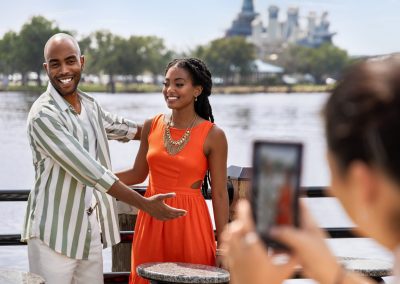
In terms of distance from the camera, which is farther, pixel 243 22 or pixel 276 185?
pixel 243 22

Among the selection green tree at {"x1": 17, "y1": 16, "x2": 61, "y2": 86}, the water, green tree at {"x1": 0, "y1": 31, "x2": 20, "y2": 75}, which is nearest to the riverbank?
the water

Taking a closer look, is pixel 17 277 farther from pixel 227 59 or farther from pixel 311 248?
pixel 227 59

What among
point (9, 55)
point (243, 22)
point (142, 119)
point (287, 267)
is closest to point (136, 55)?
point (142, 119)

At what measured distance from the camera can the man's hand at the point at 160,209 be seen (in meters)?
3.52

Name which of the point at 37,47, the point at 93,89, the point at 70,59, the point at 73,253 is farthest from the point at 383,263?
the point at 93,89

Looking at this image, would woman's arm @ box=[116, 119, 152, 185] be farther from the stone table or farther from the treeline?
the treeline

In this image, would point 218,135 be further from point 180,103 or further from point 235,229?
point 235,229

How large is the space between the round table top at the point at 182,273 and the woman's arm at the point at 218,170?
28 centimetres

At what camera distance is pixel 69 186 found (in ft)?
12.2

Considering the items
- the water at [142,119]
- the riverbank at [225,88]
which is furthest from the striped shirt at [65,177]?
the riverbank at [225,88]

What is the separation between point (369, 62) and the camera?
44.0 inches

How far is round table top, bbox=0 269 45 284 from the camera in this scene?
10.6 ft

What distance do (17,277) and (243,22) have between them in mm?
112842

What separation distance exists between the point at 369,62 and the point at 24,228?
2.79 m
